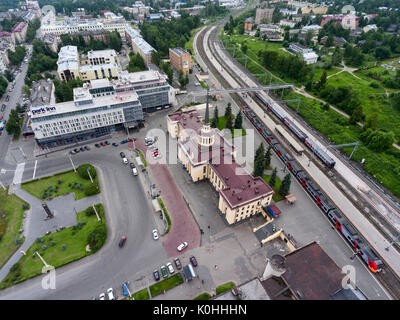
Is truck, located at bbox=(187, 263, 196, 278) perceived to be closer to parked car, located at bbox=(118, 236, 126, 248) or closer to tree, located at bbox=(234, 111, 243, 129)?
parked car, located at bbox=(118, 236, 126, 248)

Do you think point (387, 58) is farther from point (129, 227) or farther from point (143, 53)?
point (129, 227)

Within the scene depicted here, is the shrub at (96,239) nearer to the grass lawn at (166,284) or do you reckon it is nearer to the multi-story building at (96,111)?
the grass lawn at (166,284)

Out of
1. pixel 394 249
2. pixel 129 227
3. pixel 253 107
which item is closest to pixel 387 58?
pixel 253 107

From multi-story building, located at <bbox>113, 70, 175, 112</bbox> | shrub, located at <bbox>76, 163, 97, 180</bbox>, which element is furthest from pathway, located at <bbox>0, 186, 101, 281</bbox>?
multi-story building, located at <bbox>113, 70, 175, 112</bbox>

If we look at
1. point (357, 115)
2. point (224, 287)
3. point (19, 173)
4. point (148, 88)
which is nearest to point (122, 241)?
point (224, 287)

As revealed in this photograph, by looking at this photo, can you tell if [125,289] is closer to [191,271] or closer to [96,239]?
[191,271]
